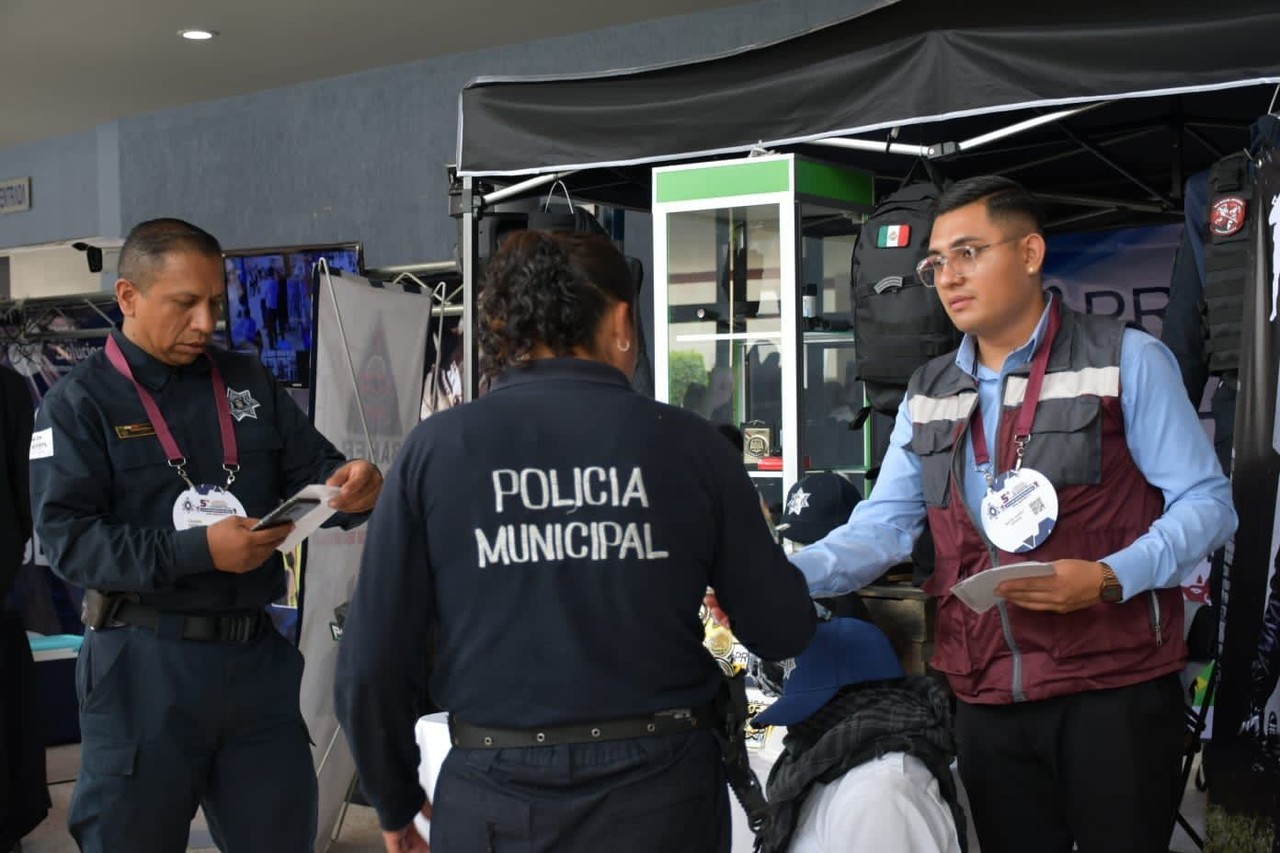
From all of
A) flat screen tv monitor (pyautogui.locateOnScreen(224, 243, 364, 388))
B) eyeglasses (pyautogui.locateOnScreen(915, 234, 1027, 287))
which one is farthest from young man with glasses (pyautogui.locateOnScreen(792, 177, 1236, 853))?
flat screen tv monitor (pyautogui.locateOnScreen(224, 243, 364, 388))

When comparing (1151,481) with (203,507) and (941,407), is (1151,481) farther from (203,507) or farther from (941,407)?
(203,507)

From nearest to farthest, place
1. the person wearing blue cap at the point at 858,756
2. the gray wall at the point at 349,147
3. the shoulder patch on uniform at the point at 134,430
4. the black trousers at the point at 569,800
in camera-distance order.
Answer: the black trousers at the point at 569,800 < the person wearing blue cap at the point at 858,756 < the shoulder patch on uniform at the point at 134,430 < the gray wall at the point at 349,147

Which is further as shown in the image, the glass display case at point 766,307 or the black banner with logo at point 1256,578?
the glass display case at point 766,307

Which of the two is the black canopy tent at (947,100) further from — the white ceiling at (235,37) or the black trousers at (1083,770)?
the white ceiling at (235,37)

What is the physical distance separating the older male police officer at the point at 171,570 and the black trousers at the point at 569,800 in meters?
1.00

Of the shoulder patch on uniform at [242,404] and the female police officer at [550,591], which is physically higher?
the shoulder patch on uniform at [242,404]

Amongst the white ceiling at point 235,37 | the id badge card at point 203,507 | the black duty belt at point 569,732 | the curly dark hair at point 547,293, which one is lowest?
the black duty belt at point 569,732

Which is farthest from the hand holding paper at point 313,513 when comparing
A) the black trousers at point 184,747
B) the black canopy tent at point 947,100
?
the black canopy tent at point 947,100

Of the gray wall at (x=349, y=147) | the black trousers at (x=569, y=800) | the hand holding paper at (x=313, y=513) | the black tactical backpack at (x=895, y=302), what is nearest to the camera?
the black trousers at (x=569, y=800)

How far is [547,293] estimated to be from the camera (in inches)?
67.4

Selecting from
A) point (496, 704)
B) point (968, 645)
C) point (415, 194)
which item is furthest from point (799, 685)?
point (415, 194)

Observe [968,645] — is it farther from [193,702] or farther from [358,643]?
[193,702]

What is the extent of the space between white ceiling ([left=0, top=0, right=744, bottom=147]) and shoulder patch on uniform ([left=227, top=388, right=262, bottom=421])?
428 cm

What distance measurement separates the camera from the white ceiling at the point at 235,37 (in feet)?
22.4
